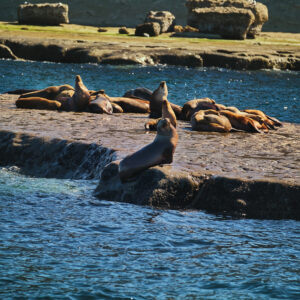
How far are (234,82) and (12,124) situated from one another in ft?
59.5

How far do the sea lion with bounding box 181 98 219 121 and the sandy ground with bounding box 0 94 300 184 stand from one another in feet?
1.59

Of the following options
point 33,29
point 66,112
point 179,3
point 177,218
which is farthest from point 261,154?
point 179,3

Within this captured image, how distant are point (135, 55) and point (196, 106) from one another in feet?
63.7

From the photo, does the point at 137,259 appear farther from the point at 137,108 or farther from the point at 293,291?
the point at 137,108

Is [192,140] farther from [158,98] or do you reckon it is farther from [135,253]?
[135,253]

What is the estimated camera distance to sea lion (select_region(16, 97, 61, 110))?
14.3 meters

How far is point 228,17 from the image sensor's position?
134 ft

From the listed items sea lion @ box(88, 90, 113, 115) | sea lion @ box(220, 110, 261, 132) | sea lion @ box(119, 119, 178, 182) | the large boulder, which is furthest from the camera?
the large boulder

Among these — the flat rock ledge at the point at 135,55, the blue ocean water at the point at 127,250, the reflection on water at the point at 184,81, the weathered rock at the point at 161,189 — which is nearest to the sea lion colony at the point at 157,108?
the weathered rock at the point at 161,189

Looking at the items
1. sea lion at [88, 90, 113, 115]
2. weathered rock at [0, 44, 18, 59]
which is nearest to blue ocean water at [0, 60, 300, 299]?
sea lion at [88, 90, 113, 115]

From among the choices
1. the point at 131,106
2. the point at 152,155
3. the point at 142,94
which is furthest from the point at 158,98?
the point at 152,155

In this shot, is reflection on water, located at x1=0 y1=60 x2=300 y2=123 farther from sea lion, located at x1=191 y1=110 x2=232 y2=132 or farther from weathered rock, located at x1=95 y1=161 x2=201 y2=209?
weathered rock, located at x1=95 y1=161 x2=201 y2=209

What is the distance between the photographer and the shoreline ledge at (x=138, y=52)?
32.8 metres

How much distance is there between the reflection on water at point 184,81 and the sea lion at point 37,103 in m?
8.26
